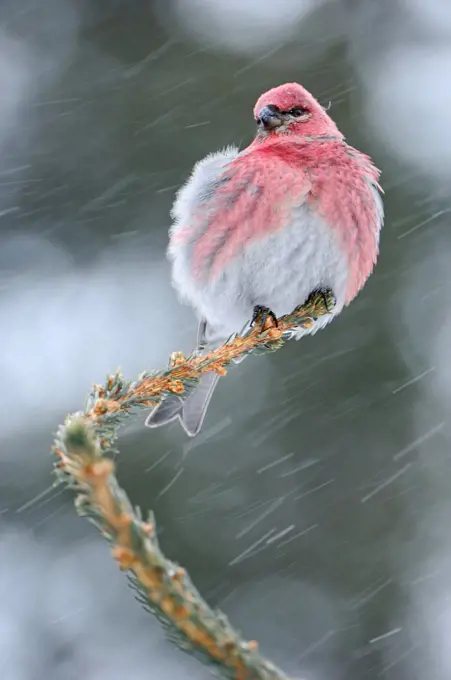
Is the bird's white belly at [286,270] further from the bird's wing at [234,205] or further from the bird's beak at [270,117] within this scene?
the bird's beak at [270,117]

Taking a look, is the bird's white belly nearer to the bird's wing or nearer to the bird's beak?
the bird's wing

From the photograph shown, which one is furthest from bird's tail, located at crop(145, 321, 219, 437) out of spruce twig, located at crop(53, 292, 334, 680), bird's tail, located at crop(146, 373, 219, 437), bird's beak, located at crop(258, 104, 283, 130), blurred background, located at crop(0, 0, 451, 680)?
blurred background, located at crop(0, 0, 451, 680)

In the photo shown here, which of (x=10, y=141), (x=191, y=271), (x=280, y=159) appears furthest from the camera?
(x=10, y=141)

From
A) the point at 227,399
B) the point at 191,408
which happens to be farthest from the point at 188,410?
the point at 227,399

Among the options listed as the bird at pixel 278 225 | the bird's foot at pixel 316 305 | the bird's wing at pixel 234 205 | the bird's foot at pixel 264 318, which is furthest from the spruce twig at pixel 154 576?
the bird's wing at pixel 234 205

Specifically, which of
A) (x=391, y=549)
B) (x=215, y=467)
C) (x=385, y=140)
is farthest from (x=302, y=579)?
(x=385, y=140)

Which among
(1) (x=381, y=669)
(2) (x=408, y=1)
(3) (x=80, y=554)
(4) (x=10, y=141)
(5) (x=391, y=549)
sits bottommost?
(1) (x=381, y=669)

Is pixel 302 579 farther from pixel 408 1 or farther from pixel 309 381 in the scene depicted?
pixel 408 1
